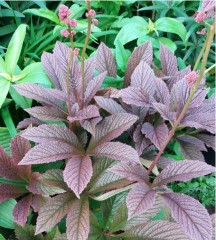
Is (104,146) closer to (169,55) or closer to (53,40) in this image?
(169,55)

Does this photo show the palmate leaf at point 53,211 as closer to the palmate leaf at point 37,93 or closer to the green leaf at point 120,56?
the palmate leaf at point 37,93

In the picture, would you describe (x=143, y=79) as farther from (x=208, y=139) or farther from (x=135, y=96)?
(x=208, y=139)

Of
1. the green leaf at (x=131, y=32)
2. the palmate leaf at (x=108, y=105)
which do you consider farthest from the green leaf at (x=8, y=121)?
the green leaf at (x=131, y=32)

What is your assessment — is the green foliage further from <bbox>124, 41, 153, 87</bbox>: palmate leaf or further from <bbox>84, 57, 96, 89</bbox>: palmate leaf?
<bbox>84, 57, 96, 89</bbox>: palmate leaf

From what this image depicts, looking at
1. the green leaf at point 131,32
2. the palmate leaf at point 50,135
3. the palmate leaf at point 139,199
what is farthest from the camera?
the green leaf at point 131,32

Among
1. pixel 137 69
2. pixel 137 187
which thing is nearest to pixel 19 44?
pixel 137 69
